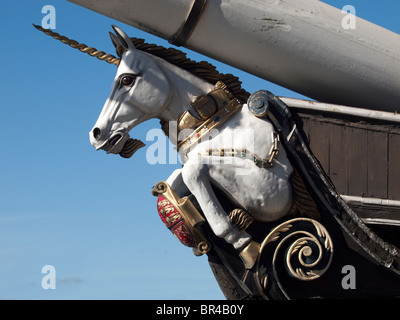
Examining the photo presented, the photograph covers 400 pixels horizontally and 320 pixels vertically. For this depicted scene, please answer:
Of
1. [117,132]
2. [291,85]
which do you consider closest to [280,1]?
[291,85]

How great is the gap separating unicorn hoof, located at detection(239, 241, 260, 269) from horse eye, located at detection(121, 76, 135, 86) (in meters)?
1.84

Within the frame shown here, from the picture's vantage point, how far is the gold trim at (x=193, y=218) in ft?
26.0

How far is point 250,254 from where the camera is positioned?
7.86 m

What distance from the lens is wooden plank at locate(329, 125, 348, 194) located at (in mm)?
8117

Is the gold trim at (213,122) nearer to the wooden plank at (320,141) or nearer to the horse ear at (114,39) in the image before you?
the wooden plank at (320,141)

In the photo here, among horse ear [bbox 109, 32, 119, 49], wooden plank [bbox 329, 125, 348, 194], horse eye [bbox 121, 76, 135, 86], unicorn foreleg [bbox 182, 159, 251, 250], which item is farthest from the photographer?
horse ear [bbox 109, 32, 119, 49]

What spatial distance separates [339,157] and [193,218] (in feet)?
4.76

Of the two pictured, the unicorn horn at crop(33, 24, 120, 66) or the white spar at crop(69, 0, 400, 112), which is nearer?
the white spar at crop(69, 0, 400, 112)

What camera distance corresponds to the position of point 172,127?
27.3ft

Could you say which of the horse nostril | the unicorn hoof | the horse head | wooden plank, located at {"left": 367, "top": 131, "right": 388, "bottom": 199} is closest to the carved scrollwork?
the unicorn hoof

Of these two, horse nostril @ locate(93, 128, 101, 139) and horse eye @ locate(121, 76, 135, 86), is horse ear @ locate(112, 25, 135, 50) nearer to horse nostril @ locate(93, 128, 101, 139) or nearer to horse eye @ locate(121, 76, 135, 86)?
horse eye @ locate(121, 76, 135, 86)

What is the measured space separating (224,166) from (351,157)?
1184 millimetres
